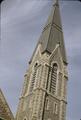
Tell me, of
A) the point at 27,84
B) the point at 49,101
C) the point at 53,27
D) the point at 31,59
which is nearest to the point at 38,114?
the point at 49,101

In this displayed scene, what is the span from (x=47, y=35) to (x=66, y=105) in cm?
985

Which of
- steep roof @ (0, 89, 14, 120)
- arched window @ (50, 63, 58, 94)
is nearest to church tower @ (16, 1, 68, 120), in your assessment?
arched window @ (50, 63, 58, 94)

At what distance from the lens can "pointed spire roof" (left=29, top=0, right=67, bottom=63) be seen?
91.7 ft

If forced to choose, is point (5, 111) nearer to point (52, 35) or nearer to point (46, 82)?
point (46, 82)

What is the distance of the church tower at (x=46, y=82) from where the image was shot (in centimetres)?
2226

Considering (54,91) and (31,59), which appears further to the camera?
(31,59)

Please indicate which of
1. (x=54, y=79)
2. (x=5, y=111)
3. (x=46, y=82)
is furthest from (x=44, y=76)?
(x=5, y=111)

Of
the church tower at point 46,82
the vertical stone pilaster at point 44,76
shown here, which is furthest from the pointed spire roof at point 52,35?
the vertical stone pilaster at point 44,76

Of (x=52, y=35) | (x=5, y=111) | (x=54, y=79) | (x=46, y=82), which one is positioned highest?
(x=52, y=35)

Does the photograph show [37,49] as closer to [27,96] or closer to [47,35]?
[47,35]

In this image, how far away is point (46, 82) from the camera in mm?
23891

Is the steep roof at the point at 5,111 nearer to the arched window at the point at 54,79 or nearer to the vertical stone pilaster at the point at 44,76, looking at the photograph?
the vertical stone pilaster at the point at 44,76

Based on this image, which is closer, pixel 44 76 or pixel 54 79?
pixel 44 76

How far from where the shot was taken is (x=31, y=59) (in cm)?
2900
